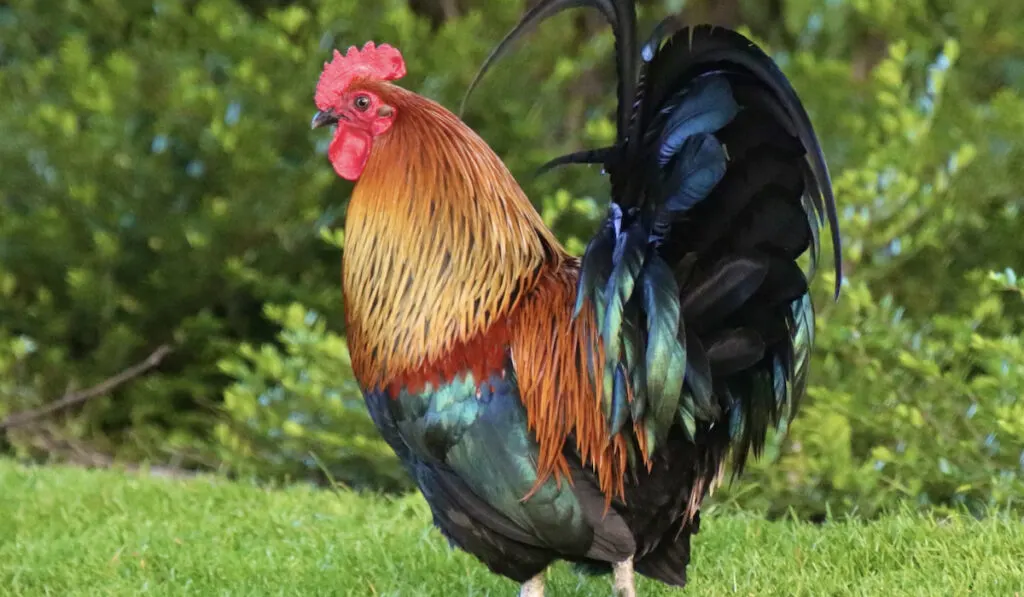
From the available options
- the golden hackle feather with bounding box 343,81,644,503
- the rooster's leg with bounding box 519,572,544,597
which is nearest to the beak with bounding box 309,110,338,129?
the golden hackle feather with bounding box 343,81,644,503

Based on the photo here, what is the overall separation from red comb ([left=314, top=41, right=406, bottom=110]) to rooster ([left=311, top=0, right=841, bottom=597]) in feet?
0.06

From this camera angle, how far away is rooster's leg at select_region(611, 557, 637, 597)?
3.09 m


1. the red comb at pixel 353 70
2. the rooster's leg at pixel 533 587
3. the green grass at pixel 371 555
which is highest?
the red comb at pixel 353 70

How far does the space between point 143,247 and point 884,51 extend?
5.02 meters

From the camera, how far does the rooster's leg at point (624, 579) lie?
3.09 metres

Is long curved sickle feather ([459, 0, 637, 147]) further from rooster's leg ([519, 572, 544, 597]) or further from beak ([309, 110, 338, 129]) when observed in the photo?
rooster's leg ([519, 572, 544, 597])

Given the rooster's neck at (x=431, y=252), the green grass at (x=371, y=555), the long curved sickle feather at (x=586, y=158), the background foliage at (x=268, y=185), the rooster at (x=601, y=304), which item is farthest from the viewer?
the background foliage at (x=268, y=185)

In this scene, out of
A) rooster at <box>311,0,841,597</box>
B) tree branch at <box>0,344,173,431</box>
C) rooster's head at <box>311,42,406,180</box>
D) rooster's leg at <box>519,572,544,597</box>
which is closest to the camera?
rooster at <box>311,0,841,597</box>

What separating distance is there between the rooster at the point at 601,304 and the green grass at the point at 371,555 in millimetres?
651

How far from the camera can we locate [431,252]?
10.2 feet

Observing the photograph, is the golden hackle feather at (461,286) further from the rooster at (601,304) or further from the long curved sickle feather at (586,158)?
the long curved sickle feather at (586,158)

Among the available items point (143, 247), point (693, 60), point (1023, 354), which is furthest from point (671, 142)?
point (143, 247)

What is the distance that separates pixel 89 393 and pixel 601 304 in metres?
4.45

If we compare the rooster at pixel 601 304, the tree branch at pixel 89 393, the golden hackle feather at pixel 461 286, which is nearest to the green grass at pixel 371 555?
the rooster at pixel 601 304
